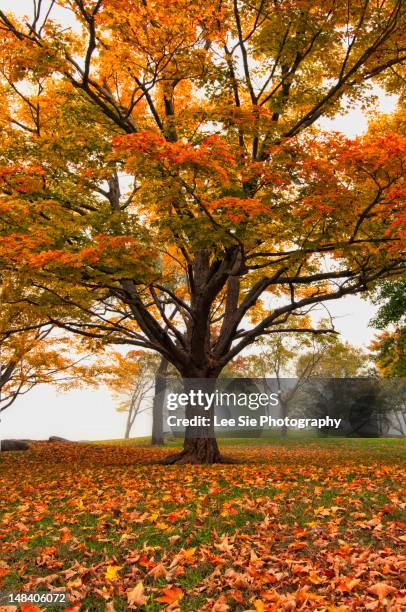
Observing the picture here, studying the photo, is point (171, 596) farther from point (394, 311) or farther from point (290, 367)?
point (290, 367)

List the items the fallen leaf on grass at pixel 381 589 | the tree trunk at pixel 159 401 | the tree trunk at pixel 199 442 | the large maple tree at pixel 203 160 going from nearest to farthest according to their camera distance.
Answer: the fallen leaf on grass at pixel 381 589 → the large maple tree at pixel 203 160 → the tree trunk at pixel 199 442 → the tree trunk at pixel 159 401

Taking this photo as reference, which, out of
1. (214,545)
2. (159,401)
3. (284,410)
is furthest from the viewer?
(284,410)

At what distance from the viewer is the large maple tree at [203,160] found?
30.8 feet

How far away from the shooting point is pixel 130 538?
16.9 feet

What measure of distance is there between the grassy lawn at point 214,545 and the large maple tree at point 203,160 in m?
4.36

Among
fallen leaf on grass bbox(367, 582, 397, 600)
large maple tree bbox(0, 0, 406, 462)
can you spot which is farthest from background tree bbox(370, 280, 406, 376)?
fallen leaf on grass bbox(367, 582, 397, 600)

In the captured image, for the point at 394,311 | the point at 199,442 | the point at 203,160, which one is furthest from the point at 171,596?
the point at 394,311

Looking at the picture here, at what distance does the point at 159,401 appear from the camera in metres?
27.2

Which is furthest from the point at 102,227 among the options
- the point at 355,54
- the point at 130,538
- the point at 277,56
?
the point at 130,538

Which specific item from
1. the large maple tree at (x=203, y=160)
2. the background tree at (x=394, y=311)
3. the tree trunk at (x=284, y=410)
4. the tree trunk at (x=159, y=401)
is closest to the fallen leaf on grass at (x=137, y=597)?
the large maple tree at (x=203, y=160)

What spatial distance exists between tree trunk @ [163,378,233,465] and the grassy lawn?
5.00 meters

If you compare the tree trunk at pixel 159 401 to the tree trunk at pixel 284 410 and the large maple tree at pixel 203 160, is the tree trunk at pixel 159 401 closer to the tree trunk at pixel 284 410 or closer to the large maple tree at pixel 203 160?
the tree trunk at pixel 284 410

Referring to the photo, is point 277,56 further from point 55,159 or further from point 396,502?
point 396,502

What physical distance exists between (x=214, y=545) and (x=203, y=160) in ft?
18.6
